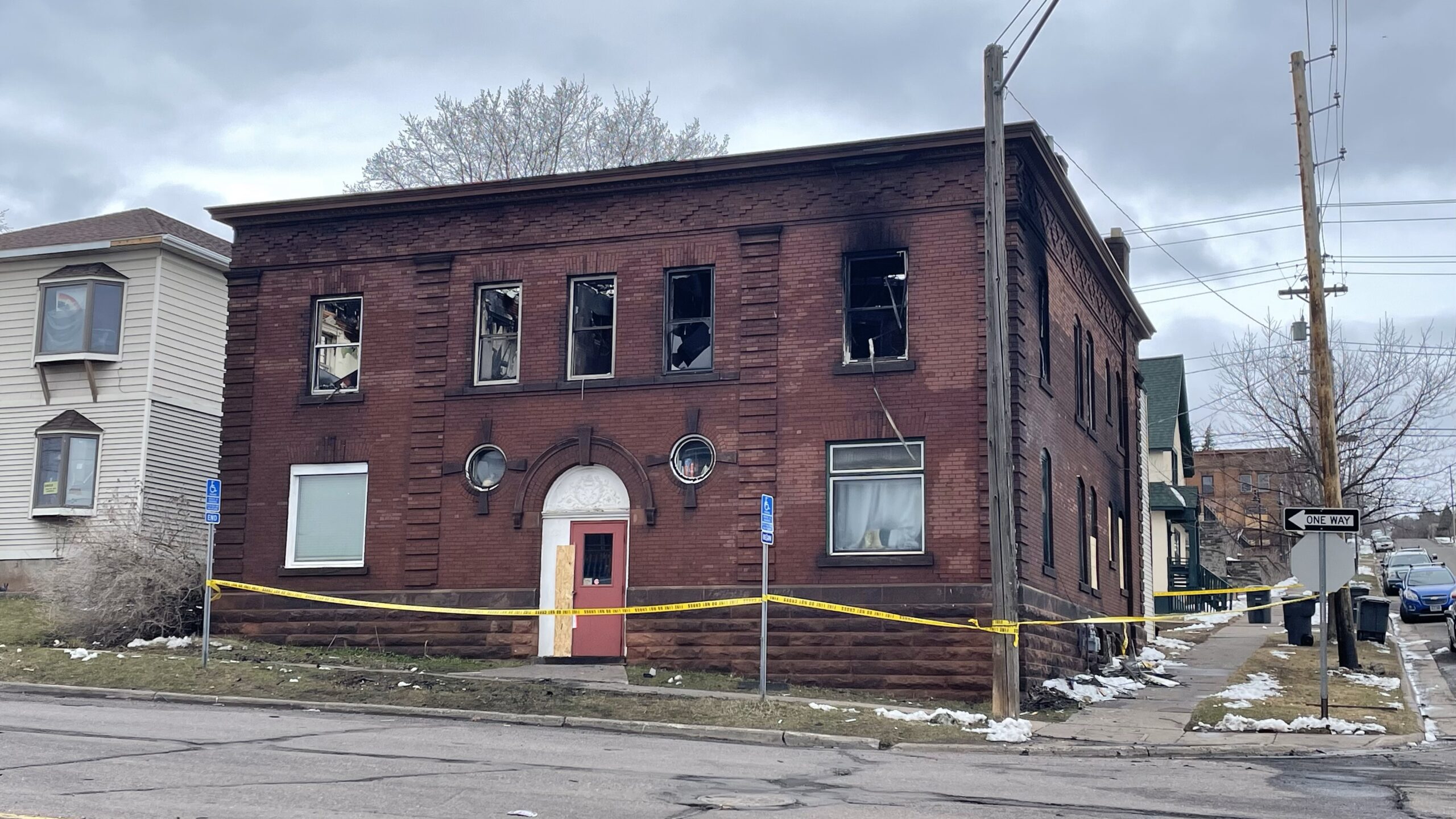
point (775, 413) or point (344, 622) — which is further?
point (344, 622)

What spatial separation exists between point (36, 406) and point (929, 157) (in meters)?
21.0

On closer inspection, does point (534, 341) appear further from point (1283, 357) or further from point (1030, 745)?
point (1283, 357)

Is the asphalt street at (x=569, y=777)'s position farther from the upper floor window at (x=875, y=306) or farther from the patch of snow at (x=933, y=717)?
the upper floor window at (x=875, y=306)

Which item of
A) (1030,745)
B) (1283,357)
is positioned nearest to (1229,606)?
(1283,357)

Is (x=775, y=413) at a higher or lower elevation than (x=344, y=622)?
higher


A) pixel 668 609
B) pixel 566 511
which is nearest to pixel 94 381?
pixel 566 511

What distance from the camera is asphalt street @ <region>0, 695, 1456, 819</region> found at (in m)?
9.56

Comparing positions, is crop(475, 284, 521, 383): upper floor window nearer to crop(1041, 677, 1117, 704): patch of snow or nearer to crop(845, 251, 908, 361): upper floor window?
crop(845, 251, 908, 361): upper floor window

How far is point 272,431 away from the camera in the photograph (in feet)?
78.3

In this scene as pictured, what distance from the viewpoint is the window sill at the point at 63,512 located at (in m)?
29.8

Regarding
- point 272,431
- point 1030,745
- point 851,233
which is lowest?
point 1030,745

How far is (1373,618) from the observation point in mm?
28656

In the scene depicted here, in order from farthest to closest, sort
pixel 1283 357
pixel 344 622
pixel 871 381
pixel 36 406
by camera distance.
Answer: pixel 1283 357 → pixel 36 406 → pixel 344 622 → pixel 871 381

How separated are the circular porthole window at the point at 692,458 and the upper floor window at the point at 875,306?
2589 mm
